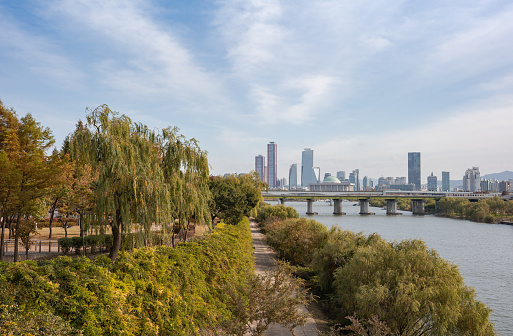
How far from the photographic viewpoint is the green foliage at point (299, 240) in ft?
102

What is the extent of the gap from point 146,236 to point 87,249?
14652 mm

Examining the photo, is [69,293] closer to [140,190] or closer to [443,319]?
[140,190]

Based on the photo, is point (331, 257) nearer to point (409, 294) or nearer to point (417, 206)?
point (409, 294)

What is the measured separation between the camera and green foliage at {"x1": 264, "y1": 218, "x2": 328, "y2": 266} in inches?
1221

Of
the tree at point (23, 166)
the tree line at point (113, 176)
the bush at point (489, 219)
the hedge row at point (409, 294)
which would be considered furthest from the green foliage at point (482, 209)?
the tree at point (23, 166)

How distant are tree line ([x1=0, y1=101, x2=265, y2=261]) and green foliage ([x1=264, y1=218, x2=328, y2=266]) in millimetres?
10465

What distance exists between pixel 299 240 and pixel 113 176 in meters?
20.0

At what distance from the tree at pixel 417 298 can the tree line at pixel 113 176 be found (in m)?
9.98

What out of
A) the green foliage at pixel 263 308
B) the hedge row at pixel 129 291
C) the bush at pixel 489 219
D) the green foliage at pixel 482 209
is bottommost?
the bush at pixel 489 219

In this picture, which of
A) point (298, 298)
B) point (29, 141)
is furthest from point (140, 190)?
point (29, 141)

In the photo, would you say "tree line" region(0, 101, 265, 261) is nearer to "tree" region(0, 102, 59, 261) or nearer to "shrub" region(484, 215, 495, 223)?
"tree" region(0, 102, 59, 261)

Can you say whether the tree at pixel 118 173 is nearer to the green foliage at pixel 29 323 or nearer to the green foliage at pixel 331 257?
the green foliage at pixel 29 323

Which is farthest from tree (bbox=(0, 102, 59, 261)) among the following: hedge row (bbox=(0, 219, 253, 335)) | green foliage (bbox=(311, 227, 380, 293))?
green foliage (bbox=(311, 227, 380, 293))

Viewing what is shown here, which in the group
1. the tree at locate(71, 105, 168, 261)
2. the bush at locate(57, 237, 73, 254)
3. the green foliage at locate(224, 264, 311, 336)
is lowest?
the bush at locate(57, 237, 73, 254)
